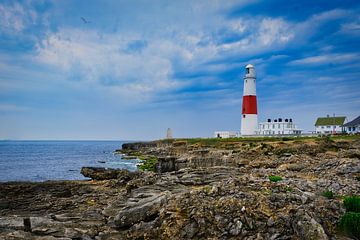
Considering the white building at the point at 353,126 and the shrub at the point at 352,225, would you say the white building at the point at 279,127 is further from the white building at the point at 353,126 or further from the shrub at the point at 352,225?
the shrub at the point at 352,225

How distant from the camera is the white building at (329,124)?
109688mm

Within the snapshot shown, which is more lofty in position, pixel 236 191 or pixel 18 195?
pixel 236 191

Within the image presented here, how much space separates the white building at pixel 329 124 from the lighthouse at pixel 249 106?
3508 centimetres

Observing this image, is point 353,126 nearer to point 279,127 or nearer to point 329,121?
point 329,121

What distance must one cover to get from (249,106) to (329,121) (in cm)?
4285

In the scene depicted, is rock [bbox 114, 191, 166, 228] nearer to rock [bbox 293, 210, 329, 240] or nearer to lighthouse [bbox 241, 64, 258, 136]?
rock [bbox 293, 210, 329, 240]

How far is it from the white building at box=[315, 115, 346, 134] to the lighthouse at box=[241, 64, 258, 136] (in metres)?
35.1

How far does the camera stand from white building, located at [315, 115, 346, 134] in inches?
4318

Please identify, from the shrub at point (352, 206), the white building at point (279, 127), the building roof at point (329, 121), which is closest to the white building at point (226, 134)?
the white building at point (279, 127)

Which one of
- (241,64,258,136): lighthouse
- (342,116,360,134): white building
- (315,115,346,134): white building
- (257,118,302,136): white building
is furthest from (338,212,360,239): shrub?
(315,115,346,134): white building

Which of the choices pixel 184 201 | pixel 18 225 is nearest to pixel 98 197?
pixel 18 225

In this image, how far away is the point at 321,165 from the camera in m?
28.7

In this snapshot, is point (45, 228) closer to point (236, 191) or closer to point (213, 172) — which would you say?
point (236, 191)

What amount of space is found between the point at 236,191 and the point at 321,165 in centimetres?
1773
